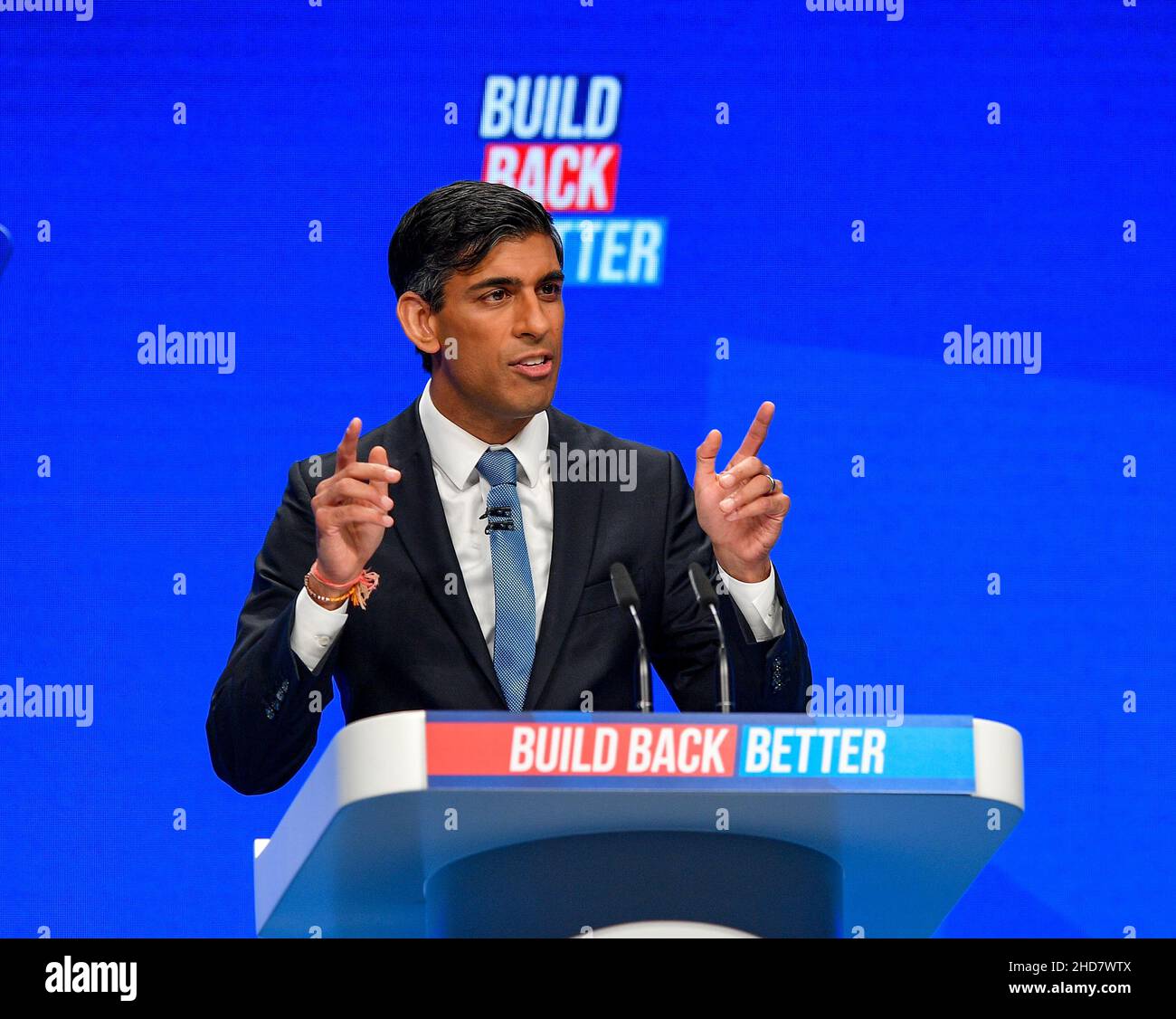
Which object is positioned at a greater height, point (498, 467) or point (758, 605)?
point (498, 467)

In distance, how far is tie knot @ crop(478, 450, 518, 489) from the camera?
334 cm

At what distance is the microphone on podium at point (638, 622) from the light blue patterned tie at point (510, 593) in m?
0.43

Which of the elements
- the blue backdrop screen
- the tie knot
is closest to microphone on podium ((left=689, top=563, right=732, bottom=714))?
the tie knot

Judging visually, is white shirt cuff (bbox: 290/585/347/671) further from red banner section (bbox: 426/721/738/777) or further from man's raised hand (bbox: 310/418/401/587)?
red banner section (bbox: 426/721/738/777)

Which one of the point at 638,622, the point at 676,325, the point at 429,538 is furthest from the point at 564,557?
the point at 676,325

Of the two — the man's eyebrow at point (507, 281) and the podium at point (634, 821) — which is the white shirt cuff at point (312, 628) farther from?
the man's eyebrow at point (507, 281)

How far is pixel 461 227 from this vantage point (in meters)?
3.51

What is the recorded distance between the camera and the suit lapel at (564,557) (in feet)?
10.3

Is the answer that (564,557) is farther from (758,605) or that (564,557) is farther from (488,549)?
(758,605)

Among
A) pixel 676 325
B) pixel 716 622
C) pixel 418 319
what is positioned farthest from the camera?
pixel 676 325

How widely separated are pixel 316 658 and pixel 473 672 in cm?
31

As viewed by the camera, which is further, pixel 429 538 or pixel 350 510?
pixel 429 538

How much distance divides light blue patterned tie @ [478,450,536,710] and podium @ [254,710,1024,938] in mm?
605

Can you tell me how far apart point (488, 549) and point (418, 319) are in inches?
22.4
